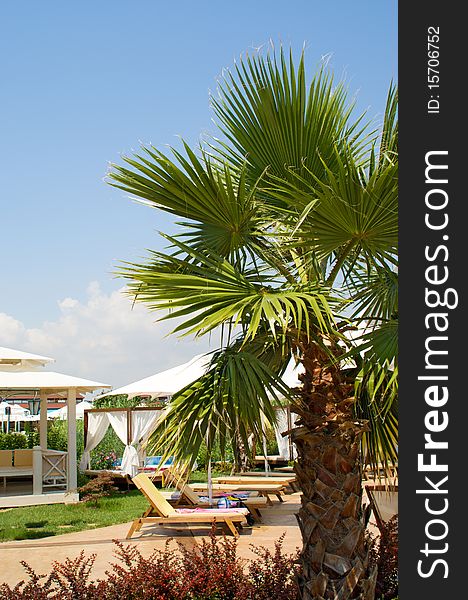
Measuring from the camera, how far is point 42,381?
633 inches

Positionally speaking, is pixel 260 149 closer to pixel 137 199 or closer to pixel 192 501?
pixel 137 199

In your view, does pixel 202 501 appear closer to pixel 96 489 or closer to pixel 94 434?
pixel 96 489

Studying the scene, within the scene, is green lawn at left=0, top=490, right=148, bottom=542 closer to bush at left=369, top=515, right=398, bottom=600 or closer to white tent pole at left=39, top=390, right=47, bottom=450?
white tent pole at left=39, top=390, right=47, bottom=450

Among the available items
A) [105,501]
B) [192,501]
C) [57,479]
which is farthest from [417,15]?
[57,479]

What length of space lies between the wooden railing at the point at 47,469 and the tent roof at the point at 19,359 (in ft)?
5.98

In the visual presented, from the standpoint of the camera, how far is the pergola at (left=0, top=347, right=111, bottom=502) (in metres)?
15.7

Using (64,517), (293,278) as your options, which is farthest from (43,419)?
(293,278)

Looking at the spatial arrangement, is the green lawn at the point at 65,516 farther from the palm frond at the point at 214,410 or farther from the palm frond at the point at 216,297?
the palm frond at the point at 216,297

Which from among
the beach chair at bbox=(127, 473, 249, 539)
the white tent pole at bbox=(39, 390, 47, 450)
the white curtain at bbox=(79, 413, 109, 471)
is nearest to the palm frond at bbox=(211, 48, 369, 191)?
the beach chair at bbox=(127, 473, 249, 539)

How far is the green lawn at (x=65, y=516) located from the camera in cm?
1180

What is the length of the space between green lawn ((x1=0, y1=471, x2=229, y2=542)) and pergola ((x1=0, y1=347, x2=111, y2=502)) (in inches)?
49.6

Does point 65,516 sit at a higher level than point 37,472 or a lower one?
lower

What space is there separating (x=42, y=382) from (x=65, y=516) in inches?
139

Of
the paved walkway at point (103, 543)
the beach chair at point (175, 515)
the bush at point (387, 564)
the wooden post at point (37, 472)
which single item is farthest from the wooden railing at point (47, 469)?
the bush at point (387, 564)
